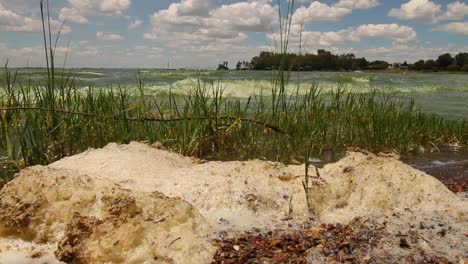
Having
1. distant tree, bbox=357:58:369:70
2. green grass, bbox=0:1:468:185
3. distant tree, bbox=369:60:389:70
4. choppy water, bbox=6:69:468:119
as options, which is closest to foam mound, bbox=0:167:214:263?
green grass, bbox=0:1:468:185

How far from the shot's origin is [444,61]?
4625 centimetres

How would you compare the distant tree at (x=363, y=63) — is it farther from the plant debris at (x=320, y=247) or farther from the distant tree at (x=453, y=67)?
the plant debris at (x=320, y=247)


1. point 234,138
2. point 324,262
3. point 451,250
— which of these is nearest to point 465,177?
point 234,138

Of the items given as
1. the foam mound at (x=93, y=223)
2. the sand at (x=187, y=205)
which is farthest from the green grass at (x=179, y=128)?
the foam mound at (x=93, y=223)

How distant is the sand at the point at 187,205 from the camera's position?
5.77 ft

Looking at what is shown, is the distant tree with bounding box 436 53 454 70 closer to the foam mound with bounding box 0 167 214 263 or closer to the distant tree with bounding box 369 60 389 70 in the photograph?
the distant tree with bounding box 369 60 389 70

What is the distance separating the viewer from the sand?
69.2 inches

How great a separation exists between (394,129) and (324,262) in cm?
382

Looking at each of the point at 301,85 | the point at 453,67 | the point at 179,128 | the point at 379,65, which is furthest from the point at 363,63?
the point at 179,128

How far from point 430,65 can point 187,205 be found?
51807 mm

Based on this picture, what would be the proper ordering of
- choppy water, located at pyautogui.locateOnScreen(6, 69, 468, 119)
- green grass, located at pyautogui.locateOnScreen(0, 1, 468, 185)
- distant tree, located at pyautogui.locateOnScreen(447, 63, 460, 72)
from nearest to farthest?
green grass, located at pyautogui.locateOnScreen(0, 1, 468, 185)
choppy water, located at pyautogui.locateOnScreen(6, 69, 468, 119)
distant tree, located at pyautogui.locateOnScreen(447, 63, 460, 72)

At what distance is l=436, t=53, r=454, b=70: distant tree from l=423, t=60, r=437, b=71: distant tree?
1.49 ft

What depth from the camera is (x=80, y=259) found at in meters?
1.70

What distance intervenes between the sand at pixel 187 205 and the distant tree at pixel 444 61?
163ft
